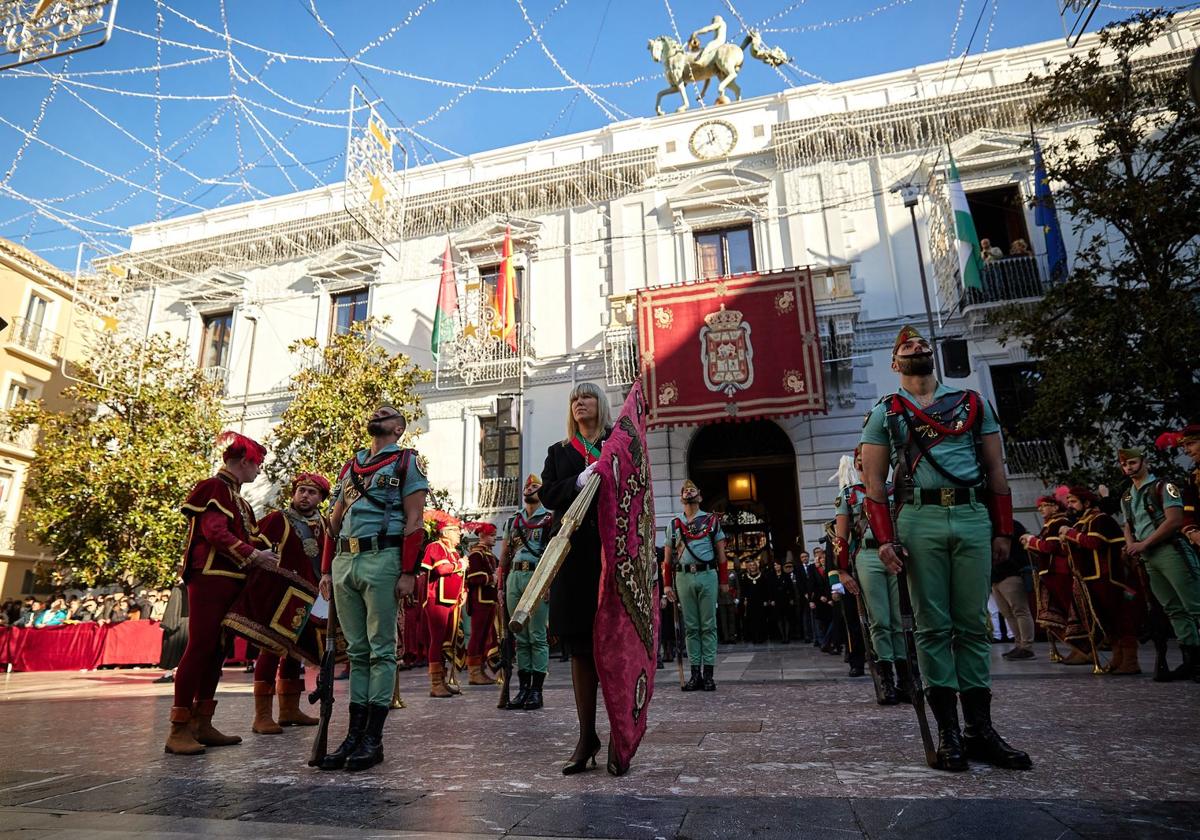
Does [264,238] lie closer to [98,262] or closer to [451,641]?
[98,262]

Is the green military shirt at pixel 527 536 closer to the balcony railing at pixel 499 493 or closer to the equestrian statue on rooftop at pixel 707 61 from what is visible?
the balcony railing at pixel 499 493

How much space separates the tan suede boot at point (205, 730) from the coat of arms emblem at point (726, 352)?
1158 cm

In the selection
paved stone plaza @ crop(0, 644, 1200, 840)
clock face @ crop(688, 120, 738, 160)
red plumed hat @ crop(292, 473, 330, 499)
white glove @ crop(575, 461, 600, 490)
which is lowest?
paved stone plaza @ crop(0, 644, 1200, 840)

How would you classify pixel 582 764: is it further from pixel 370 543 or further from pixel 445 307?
pixel 445 307

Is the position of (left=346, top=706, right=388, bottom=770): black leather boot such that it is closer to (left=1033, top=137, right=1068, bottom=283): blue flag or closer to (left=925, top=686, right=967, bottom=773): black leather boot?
(left=925, top=686, right=967, bottom=773): black leather boot

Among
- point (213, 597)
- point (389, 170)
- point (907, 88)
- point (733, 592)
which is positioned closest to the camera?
point (213, 597)

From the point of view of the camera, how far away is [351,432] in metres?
15.5

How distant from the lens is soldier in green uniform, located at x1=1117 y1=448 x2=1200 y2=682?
5.68 m

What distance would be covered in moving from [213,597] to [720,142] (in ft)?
53.5

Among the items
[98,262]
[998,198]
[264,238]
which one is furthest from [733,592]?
[98,262]

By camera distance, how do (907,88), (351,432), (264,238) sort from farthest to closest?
(264,238)
(907,88)
(351,432)

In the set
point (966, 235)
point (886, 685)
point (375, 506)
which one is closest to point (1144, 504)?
point (886, 685)

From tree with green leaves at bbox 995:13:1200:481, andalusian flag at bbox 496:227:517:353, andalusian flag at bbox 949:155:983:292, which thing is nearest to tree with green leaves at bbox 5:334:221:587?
andalusian flag at bbox 496:227:517:353

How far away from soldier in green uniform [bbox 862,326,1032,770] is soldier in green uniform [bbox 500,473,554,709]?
11.4 feet
